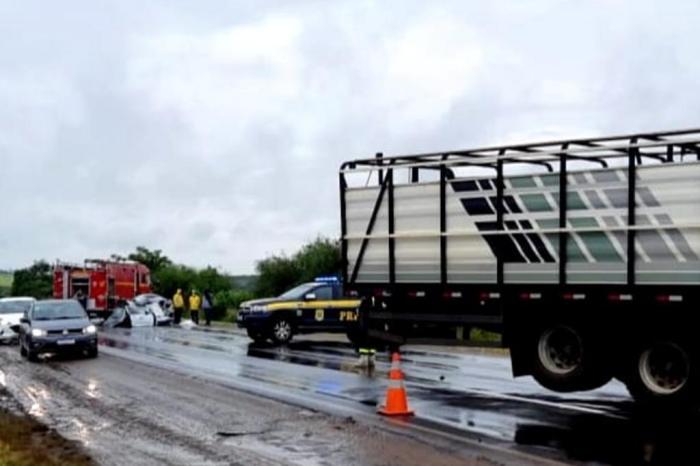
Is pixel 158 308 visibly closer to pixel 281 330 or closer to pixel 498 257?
pixel 281 330

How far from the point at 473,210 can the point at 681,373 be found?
3583mm

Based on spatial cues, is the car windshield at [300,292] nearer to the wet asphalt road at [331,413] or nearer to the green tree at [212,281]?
the wet asphalt road at [331,413]

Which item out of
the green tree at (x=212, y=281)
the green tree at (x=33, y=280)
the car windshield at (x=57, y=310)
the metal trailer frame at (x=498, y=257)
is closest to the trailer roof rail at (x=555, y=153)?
the metal trailer frame at (x=498, y=257)

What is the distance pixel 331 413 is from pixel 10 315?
22.4 meters

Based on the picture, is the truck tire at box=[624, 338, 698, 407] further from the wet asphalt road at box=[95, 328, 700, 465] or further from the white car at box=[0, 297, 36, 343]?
the white car at box=[0, 297, 36, 343]

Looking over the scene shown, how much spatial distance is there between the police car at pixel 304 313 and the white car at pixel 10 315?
23.0 feet

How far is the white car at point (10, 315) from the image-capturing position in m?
32.1

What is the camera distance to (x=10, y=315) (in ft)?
109

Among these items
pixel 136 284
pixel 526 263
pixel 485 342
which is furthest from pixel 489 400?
pixel 136 284

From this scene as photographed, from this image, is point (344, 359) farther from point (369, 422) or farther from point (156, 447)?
point (156, 447)

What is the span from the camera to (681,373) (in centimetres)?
1280

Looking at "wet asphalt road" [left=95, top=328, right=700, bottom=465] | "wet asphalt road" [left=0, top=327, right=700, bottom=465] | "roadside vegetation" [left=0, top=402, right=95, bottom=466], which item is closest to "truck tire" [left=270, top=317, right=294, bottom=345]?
"wet asphalt road" [left=95, top=328, right=700, bottom=465]

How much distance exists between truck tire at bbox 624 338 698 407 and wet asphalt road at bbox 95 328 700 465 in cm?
23

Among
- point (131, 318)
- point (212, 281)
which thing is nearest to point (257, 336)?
point (131, 318)
